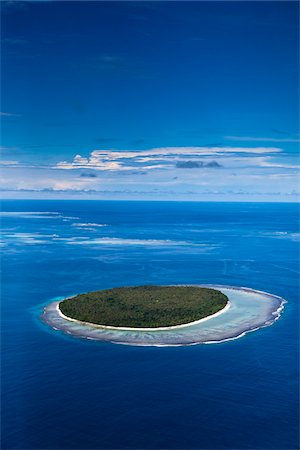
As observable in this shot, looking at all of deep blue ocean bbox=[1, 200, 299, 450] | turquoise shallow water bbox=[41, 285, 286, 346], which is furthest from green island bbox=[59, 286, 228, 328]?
deep blue ocean bbox=[1, 200, 299, 450]

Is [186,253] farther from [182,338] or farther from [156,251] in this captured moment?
[182,338]

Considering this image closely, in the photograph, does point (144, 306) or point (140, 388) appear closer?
point (140, 388)

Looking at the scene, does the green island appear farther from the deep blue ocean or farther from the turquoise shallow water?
the deep blue ocean

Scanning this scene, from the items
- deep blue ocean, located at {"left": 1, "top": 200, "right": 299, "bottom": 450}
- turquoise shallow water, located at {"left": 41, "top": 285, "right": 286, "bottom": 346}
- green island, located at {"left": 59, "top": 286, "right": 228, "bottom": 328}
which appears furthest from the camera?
green island, located at {"left": 59, "top": 286, "right": 228, "bottom": 328}

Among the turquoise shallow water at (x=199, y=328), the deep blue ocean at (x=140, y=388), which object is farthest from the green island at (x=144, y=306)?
the deep blue ocean at (x=140, y=388)

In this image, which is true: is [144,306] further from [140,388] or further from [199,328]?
[140,388]

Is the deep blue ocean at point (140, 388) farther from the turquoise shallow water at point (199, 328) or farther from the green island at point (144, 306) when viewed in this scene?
the green island at point (144, 306)

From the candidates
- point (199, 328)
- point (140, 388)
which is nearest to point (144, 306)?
point (199, 328)
